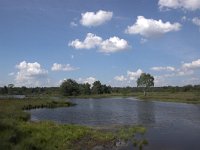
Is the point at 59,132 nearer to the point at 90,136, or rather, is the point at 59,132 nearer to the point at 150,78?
the point at 90,136

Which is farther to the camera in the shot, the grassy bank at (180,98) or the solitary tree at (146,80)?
the solitary tree at (146,80)

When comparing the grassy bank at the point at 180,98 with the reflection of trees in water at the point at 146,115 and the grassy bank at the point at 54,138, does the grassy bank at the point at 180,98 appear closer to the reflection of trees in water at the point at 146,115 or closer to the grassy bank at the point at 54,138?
the reflection of trees in water at the point at 146,115

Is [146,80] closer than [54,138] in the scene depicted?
No

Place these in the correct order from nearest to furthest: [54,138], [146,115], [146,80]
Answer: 1. [54,138]
2. [146,115]
3. [146,80]

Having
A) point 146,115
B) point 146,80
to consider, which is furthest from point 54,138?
point 146,80

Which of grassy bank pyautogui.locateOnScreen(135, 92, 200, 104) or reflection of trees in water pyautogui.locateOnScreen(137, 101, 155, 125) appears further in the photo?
grassy bank pyautogui.locateOnScreen(135, 92, 200, 104)

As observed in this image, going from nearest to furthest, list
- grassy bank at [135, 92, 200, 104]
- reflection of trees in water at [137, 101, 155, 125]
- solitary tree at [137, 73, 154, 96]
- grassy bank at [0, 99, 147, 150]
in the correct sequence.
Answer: grassy bank at [0, 99, 147, 150], reflection of trees in water at [137, 101, 155, 125], grassy bank at [135, 92, 200, 104], solitary tree at [137, 73, 154, 96]

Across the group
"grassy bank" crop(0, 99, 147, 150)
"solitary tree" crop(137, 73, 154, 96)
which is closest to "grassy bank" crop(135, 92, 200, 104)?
"solitary tree" crop(137, 73, 154, 96)

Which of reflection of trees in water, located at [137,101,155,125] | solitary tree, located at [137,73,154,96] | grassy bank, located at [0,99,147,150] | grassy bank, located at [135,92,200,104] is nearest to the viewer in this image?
grassy bank, located at [0,99,147,150]

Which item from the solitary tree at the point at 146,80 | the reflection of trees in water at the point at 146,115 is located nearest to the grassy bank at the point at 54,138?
the reflection of trees in water at the point at 146,115

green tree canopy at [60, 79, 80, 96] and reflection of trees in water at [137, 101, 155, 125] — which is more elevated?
green tree canopy at [60, 79, 80, 96]

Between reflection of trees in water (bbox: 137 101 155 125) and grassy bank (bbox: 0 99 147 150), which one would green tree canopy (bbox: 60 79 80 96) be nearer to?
reflection of trees in water (bbox: 137 101 155 125)

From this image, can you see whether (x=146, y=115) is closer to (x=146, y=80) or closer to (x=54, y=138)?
(x=54, y=138)

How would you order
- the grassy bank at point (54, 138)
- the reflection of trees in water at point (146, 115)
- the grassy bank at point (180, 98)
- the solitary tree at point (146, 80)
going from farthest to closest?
the solitary tree at point (146, 80) < the grassy bank at point (180, 98) < the reflection of trees in water at point (146, 115) < the grassy bank at point (54, 138)
